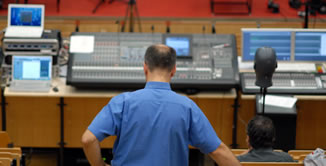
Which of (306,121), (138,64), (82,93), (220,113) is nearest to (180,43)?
(138,64)

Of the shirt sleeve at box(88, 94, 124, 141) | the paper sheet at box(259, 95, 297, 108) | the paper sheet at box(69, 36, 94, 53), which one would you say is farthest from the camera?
the paper sheet at box(69, 36, 94, 53)

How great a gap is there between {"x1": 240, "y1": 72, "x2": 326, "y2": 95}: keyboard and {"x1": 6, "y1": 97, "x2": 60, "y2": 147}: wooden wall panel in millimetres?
1824

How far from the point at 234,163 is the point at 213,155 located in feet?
0.36

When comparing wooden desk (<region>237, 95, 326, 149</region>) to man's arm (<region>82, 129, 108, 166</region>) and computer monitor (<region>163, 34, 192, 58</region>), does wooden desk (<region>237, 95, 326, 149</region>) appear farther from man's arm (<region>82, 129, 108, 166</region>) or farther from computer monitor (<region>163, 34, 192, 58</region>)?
man's arm (<region>82, 129, 108, 166</region>)

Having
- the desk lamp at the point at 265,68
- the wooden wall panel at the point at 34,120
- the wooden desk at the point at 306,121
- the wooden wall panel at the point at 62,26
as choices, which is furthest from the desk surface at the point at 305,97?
the wooden wall panel at the point at 62,26

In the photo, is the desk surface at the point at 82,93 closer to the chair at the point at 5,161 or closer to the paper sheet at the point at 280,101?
the paper sheet at the point at 280,101

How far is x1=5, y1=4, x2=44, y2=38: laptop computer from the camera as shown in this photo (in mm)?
5066

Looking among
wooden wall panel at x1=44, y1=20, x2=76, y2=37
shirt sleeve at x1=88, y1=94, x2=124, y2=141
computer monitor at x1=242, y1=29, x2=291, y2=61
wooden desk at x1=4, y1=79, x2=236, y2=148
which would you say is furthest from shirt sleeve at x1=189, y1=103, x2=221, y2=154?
wooden wall panel at x1=44, y1=20, x2=76, y2=37

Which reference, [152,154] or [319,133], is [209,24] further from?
[152,154]

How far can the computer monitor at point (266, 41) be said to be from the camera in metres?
5.04

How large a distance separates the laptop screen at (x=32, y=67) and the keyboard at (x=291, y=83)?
184 cm

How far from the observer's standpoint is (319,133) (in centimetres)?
508

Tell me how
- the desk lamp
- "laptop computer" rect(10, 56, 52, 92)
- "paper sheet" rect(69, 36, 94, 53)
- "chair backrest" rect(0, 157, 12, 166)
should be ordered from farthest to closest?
"paper sheet" rect(69, 36, 94, 53) < "laptop computer" rect(10, 56, 52, 92) < the desk lamp < "chair backrest" rect(0, 157, 12, 166)

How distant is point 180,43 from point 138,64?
473 mm
